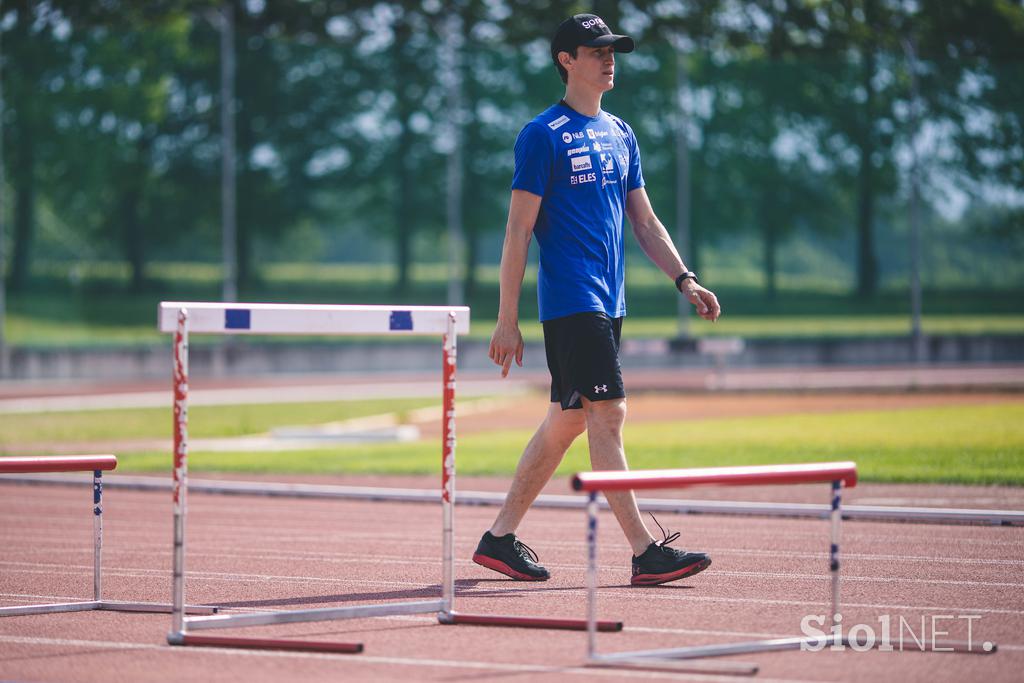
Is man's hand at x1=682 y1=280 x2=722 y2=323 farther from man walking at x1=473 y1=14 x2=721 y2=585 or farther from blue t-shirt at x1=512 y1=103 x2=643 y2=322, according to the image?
blue t-shirt at x1=512 y1=103 x2=643 y2=322

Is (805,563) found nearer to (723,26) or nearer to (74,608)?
(74,608)

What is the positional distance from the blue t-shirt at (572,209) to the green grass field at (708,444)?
640 centimetres

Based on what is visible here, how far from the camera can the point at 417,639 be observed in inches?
221

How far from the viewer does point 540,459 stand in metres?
6.81

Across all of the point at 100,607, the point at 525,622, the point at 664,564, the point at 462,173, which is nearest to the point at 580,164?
the point at 664,564

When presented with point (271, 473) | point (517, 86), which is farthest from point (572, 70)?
point (517, 86)

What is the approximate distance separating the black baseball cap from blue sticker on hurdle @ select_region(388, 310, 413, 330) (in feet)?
5.35

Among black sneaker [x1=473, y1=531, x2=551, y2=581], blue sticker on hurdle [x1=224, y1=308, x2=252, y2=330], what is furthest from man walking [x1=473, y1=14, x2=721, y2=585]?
blue sticker on hurdle [x1=224, y1=308, x2=252, y2=330]

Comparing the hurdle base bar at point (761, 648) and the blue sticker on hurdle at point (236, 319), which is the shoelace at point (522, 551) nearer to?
the hurdle base bar at point (761, 648)

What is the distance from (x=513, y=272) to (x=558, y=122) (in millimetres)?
749

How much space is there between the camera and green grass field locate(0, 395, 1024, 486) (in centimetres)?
1353

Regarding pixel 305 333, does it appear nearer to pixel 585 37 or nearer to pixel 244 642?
pixel 244 642

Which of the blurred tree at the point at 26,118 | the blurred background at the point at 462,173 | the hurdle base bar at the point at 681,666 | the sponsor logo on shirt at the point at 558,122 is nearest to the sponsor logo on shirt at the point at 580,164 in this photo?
the sponsor logo on shirt at the point at 558,122

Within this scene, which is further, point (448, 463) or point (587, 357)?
point (587, 357)
